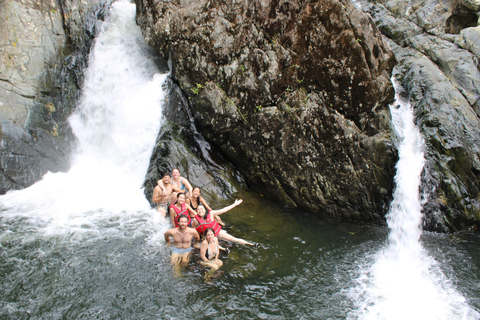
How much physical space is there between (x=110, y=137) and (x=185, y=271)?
22.3 ft

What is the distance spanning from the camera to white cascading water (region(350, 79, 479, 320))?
5.20 metres

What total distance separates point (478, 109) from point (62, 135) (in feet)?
46.0

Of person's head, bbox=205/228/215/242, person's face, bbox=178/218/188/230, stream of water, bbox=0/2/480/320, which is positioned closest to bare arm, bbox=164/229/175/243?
stream of water, bbox=0/2/480/320

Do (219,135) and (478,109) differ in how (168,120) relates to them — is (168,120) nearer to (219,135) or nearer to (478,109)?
(219,135)

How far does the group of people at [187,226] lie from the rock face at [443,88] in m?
5.44

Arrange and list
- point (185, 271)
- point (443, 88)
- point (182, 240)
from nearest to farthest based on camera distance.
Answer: point (185, 271) → point (182, 240) → point (443, 88)

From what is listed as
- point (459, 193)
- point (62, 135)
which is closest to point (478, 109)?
point (459, 193)

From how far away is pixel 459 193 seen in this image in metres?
8.16

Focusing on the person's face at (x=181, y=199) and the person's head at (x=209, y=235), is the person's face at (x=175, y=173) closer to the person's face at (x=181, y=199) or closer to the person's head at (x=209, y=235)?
the person's face at (x=181, y=199)

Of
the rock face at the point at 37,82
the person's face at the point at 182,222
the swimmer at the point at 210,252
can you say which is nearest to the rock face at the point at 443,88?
the swimmer at the point at 210,252

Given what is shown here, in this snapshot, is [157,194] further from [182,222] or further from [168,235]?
[182,222]

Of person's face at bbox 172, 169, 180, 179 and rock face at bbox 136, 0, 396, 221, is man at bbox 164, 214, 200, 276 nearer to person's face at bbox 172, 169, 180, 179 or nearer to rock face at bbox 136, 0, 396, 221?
person's face at bbox 172, 169, 180, 179

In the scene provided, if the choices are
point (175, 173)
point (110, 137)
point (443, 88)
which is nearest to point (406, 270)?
point (175, 173)

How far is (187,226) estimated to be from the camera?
673 cm
